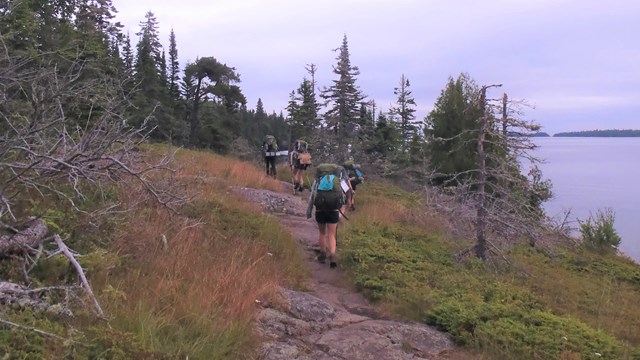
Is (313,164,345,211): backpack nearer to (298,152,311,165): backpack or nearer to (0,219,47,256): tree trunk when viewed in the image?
(0,219,47,256): tree trunk

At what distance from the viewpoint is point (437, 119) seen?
33.9 m

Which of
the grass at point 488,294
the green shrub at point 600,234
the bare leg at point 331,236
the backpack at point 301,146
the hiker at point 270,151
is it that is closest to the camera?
→ the grass at point 488,294

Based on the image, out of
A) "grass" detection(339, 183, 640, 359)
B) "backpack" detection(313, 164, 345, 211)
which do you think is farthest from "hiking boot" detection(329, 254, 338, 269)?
"backpack" detection(313, 164, 345, 211)

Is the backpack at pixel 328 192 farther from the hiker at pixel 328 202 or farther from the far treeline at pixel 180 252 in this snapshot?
the far treeline at pixel 180 252

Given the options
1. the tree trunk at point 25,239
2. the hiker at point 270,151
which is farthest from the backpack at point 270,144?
the tree trunk at point 25,239

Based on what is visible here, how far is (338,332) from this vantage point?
5.06 m

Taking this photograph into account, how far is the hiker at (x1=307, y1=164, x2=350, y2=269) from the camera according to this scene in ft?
26.5

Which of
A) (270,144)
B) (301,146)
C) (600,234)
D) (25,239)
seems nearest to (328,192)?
(25,239)

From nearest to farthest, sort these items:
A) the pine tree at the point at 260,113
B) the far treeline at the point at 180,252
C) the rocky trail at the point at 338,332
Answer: the far treeline at the point at 180,252
the rocky trail at the point at 338,332
the pine tree at the point at 260,113

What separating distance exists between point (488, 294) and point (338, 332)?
312cm

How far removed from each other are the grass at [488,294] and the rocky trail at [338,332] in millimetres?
405

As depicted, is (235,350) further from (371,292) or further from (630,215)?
(630,215)

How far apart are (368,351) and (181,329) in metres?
1.86

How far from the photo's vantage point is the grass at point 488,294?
210 inches
